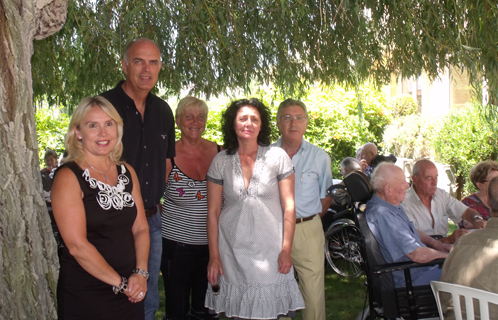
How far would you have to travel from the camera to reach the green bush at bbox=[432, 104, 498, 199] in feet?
31.6

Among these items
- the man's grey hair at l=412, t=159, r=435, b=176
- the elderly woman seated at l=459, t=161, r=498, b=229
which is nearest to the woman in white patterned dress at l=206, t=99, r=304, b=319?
the man's grey hair at l=412, t=159, r=435, b=176

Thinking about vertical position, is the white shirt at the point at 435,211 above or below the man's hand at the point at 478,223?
above

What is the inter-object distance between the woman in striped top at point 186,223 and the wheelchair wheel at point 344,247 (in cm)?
269

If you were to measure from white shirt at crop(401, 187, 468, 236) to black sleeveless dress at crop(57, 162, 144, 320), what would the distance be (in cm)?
269

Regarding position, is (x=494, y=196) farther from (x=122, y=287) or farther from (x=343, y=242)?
(x=343, y=242)

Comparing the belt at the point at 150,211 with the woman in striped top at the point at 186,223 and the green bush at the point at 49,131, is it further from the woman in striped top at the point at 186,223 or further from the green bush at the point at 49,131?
the green bush at the point at 49,131

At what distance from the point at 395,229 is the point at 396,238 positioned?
6cm

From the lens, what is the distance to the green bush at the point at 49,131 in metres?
9.58

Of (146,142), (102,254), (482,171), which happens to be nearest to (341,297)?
(482,171)

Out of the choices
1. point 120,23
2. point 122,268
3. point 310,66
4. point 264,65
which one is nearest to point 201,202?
point 122,268

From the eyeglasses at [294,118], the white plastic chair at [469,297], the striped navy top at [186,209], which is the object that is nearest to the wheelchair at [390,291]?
the white plastic chair at [469,297]

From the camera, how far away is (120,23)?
3768 mm

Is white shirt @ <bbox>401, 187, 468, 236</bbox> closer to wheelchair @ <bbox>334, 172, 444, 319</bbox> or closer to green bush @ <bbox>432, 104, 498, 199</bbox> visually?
wheelchair @ <bbox>334, 172, 444, 319</bbox>

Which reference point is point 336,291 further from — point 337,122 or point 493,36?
point 337,122
